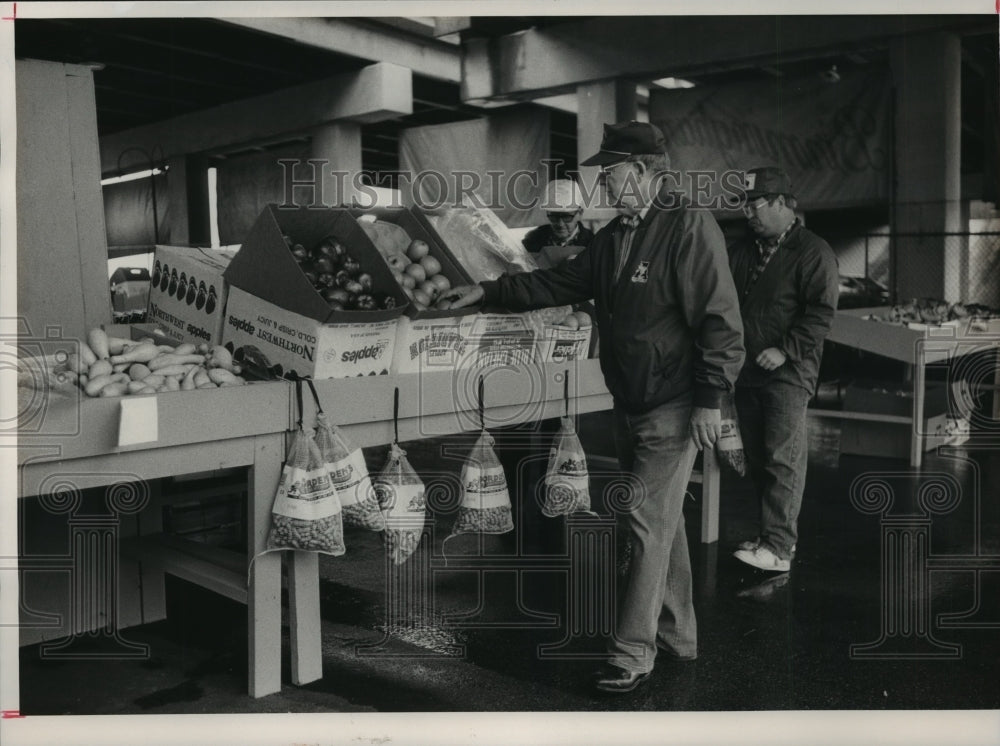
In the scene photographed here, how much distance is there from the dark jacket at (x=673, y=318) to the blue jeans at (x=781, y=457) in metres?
1.45

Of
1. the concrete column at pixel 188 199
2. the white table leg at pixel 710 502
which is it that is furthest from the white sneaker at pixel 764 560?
the concrete column at pixel 188 199

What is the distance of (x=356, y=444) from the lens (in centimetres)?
294

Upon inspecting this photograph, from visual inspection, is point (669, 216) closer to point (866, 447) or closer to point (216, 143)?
point (866, 447)

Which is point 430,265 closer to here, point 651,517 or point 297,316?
point 297,316

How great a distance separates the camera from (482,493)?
10.6 feet

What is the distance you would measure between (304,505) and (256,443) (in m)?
0.22

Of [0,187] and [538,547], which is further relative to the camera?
[538,547]

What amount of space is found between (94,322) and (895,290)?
7.97 meters

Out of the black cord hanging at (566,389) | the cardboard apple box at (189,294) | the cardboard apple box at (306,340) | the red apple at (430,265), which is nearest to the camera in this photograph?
the cardboard apple box at (306,340)

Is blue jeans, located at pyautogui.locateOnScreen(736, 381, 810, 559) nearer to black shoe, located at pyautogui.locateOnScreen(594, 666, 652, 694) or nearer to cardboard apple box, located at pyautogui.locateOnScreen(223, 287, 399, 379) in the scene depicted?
black shoe, located at pyautogui.locateOnScreen(594, 666, 652, 694)

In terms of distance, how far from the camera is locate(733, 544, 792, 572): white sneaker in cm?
414

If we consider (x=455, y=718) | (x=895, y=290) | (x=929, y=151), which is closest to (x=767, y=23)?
(x=929, y=151)

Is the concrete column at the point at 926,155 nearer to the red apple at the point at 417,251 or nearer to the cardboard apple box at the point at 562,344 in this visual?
the cardboard apple box at the point at 562,344

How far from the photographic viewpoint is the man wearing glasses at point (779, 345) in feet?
13.6
